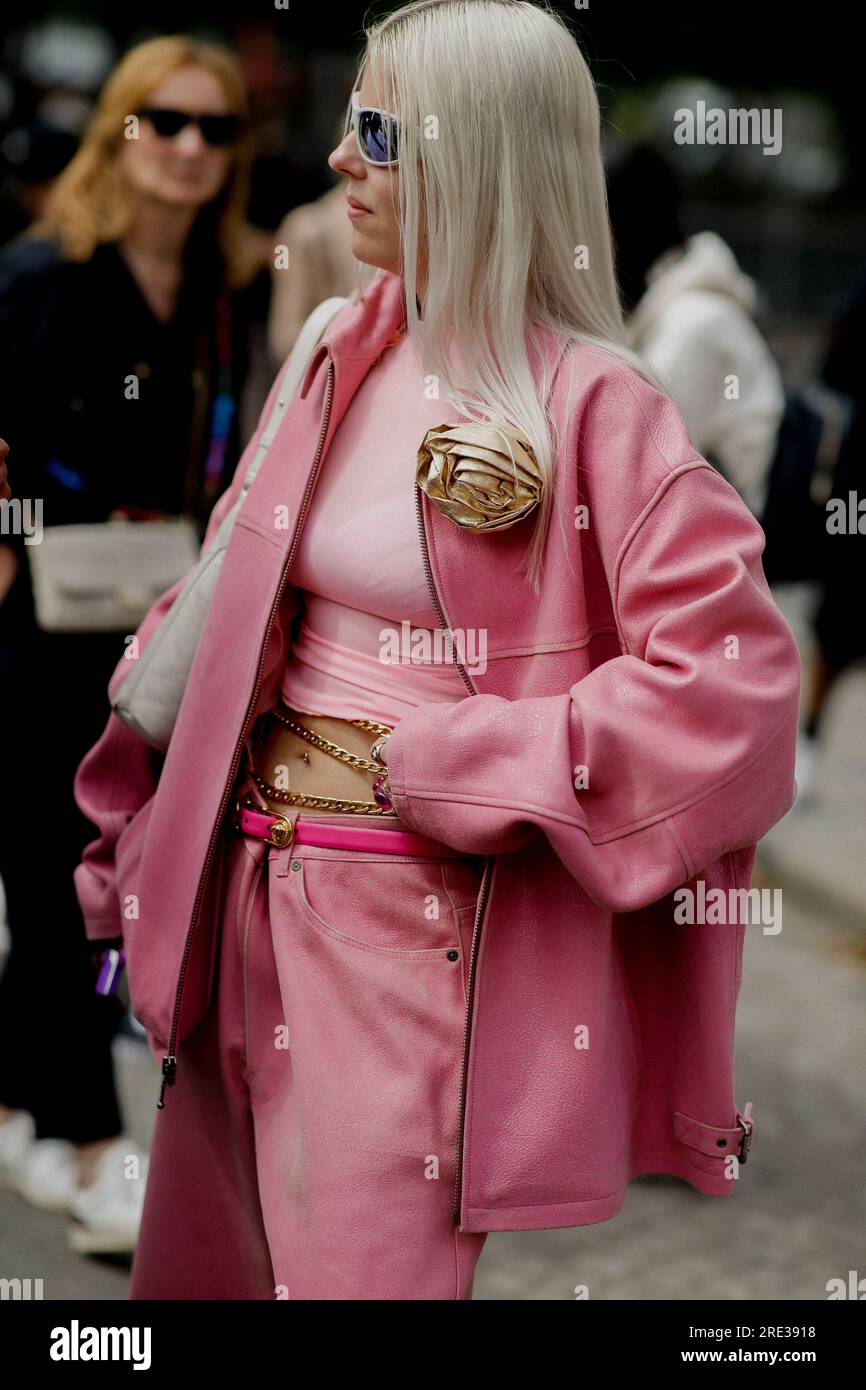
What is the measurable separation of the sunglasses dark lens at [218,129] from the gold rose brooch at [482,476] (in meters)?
1.99

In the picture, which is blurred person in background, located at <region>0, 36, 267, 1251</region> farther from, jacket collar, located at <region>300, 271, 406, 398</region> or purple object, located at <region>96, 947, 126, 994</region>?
jacket collar, located at <region>300, 271, 406, 398</region>

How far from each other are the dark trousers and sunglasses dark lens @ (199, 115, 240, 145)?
1.16m

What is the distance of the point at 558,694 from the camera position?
2141 mm

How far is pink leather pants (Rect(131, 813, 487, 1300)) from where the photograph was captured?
2.19 m

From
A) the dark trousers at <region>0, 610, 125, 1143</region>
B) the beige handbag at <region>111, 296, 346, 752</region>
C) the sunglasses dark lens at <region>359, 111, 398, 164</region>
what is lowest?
the dark trousers at <region>0, 610, 125, 1143</region>

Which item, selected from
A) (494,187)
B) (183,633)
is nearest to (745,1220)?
(183,633)

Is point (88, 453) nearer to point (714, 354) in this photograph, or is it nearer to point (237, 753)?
point (237, 753)

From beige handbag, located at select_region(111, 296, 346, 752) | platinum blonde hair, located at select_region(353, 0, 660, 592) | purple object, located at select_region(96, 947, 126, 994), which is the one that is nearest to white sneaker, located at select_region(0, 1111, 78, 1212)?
purple object, located at select_region(96, 947, 126, 994)

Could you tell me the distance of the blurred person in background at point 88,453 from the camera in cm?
353

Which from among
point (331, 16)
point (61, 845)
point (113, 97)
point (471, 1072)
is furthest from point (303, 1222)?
point (331, 16)

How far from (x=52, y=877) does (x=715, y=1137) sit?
1.88m

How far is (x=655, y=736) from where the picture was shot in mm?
1999
